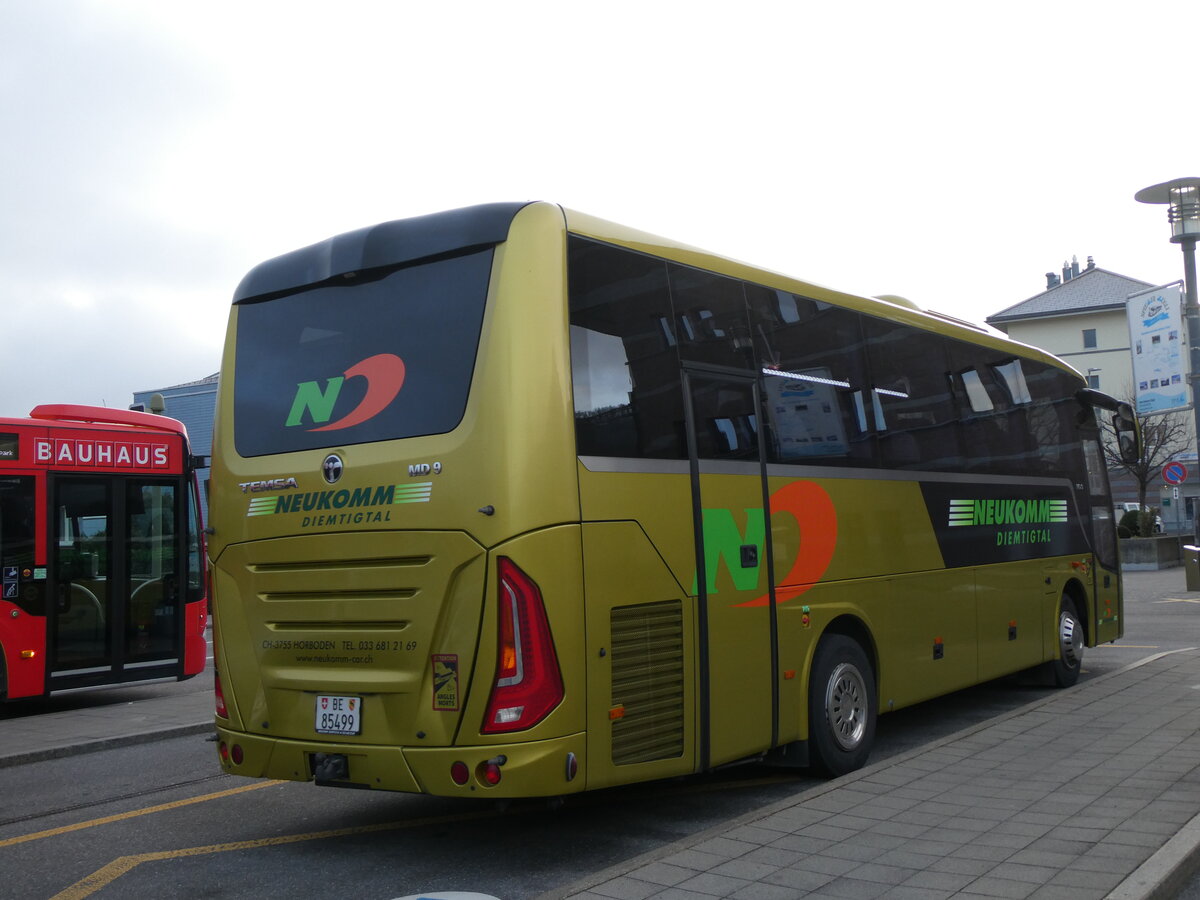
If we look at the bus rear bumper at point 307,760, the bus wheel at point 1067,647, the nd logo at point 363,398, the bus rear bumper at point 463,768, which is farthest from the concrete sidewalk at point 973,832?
the bus wheel at point 1067,647

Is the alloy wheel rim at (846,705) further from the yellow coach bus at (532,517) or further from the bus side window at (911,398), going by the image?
the bus side window at (911,398)

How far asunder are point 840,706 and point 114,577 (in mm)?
8841

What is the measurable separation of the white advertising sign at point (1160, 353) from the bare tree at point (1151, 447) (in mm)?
11478

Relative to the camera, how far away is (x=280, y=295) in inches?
270

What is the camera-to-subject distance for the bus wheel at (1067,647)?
1180cm

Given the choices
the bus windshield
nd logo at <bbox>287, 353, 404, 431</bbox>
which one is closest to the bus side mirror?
the bus windshield

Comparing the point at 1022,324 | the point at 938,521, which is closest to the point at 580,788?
the point at 938,521

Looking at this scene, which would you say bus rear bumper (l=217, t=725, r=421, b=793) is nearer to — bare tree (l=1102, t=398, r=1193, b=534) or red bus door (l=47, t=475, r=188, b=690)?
red bus door (l=47, t=475, r=188, b=690)

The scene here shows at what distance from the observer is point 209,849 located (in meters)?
6.49

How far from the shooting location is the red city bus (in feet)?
39.6

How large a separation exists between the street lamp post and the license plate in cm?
1734

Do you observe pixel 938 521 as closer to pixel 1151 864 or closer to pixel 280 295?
pixel 1151 864

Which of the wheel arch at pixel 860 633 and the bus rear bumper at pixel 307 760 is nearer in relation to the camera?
the bus rear bumper at pixel 307 760

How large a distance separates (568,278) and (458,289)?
0.57 m
